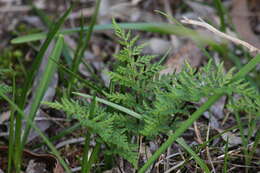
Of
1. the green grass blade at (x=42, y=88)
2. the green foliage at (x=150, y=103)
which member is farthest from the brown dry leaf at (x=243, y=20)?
the green grass blade at (x=42, y=88)

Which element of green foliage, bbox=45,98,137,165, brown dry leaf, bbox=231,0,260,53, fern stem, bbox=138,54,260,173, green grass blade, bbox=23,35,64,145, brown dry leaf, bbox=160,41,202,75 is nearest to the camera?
fern stem, bbox=138,54,260,173

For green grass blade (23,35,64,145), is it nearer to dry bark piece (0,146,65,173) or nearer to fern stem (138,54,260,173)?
dry bark piece (0,146,65,173)

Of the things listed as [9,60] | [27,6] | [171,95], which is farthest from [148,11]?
[171,95]

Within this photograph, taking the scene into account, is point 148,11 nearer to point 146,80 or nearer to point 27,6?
point 27,6

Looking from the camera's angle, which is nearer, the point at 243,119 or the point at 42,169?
the point at 42,169

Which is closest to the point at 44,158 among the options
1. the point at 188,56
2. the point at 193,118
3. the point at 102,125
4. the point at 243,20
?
the point at 102,125

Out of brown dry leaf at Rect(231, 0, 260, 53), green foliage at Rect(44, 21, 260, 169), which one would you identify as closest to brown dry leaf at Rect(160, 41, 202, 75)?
brown dry leaf at Rect(231, 0, 260, 53)

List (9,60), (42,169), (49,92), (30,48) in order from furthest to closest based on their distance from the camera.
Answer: (30,48)
(9,60)
(49,92)
(42,169)

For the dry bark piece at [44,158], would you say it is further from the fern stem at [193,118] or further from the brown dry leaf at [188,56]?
the brown dry leaf at [188,56]
